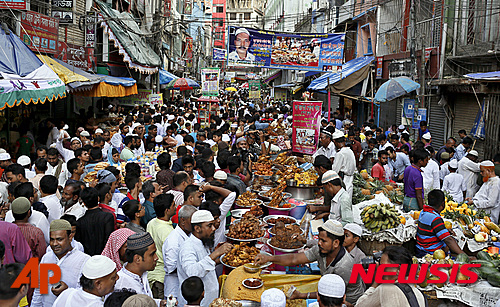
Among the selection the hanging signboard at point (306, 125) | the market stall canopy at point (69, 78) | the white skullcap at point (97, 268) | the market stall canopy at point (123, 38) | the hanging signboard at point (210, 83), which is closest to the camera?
the white skullcap at point (97, 268)

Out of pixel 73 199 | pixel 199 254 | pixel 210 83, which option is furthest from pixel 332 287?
pixel 210 83

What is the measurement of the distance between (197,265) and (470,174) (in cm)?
692

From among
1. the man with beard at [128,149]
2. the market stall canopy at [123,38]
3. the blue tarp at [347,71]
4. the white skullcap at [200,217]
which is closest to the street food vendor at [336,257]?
the white skullcap at [200,217]

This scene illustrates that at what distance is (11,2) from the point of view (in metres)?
10.9

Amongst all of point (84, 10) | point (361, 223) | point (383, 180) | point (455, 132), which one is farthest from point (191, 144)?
point (84, 10)

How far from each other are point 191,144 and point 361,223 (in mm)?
5552

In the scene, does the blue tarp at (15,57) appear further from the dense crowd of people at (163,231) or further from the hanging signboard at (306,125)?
the hanging signboard at (306,125)

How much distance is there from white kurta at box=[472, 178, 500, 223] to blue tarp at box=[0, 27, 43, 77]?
10.5 meters

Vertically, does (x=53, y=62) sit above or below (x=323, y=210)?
above

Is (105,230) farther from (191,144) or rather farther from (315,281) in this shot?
(191,144)

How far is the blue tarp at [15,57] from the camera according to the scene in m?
10.3

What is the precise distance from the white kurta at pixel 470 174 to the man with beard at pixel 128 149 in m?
7.20

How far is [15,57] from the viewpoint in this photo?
10914 mm

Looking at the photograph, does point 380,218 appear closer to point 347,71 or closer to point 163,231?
point 163,231
